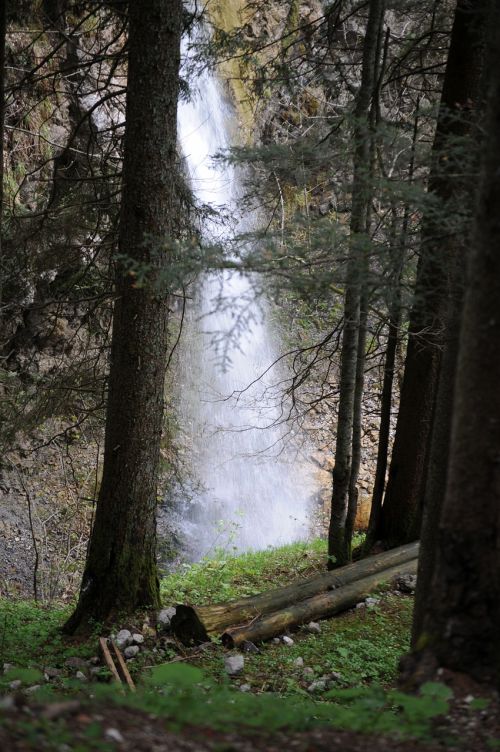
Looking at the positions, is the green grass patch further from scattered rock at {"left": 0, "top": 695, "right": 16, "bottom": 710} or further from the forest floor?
scattered rock at {"left": 0, "top": 695, "right": 16, "bottom": 710}

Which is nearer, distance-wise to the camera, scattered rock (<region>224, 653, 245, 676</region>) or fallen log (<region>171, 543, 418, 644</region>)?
scattered rock (<region>224, 653, 245, 676</region>)

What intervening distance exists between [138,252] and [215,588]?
13.5ft

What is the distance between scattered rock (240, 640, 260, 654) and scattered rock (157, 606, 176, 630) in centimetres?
67

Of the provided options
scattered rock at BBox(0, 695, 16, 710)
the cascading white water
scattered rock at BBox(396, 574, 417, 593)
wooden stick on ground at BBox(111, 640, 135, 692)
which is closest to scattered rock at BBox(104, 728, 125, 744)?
scattered rock at BBox(0, 695, 16, 710)

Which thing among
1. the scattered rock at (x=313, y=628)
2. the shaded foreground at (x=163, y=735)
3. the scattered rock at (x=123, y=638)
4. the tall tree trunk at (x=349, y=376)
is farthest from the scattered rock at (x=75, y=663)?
the tall tree trunk at (x=349, y=376)

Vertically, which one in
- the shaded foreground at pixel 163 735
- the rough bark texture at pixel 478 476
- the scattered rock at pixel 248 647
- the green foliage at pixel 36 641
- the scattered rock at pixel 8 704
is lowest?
the green foliage at pixel 36 641

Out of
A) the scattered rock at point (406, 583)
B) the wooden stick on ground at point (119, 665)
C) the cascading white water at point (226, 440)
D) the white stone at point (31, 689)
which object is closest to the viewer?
the white stone at point (31, 689)

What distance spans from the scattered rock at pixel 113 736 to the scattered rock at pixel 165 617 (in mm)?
3325

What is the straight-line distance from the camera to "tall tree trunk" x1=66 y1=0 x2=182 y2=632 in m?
5.77

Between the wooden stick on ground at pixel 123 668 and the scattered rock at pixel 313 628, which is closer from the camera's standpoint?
the wooden stick on ground at pixel 123 668

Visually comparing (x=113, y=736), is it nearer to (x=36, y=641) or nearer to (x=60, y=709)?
(x=60, y=709)

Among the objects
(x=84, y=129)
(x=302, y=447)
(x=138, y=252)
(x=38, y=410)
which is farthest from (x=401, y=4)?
(x=302, y=447)

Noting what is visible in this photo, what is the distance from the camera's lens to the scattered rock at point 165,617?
5.68 m

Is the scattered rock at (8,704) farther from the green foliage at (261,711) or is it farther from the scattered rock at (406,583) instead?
the scattered rock at (406,583)
